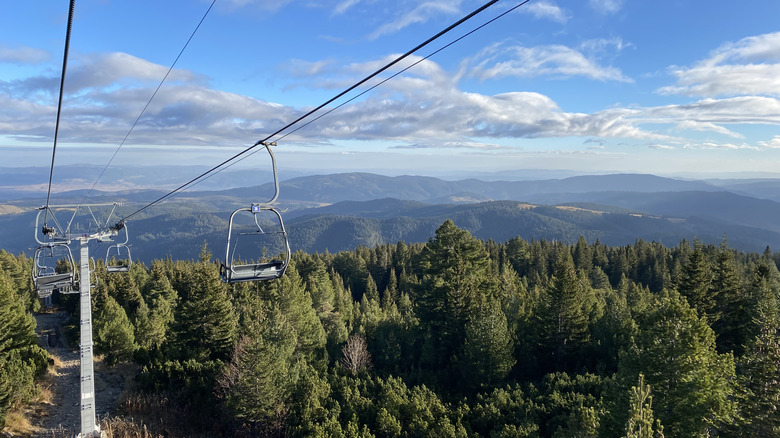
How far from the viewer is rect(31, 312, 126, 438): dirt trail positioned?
24250 millimetres

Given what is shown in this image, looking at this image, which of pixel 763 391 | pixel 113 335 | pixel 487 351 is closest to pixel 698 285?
pixel 487 351

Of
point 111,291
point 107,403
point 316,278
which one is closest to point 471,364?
point 107,403

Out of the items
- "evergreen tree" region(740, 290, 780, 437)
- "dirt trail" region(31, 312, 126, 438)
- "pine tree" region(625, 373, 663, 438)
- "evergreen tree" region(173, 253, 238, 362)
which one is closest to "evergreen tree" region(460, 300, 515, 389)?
"evergreen tree" region(740, 290, 780, 437)

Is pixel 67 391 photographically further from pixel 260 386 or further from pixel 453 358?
pixel 453 358

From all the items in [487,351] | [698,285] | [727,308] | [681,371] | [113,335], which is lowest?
[113,335]

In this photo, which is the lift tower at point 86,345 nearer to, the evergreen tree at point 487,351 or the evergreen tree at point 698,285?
the evergreen tree at point 487,351

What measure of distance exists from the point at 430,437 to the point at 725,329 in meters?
29.6

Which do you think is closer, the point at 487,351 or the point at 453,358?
the point at 487,351

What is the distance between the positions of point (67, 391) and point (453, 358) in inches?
1140

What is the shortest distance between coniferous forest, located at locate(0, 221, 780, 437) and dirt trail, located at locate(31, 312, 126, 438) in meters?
1.98

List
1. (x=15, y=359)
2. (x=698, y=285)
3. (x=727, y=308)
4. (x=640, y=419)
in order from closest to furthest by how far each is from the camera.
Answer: (x=640, y=419) → (x=15, y=359) → (x=698, y=285) → (x=727, y=308)

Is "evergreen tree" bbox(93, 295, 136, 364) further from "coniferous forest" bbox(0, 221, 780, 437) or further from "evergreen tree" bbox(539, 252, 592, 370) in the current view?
"evergreen tree" bbox(539, 252, 592, 370)

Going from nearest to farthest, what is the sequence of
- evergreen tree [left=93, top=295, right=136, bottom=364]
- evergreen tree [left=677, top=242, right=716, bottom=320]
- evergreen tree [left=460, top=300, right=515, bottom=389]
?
evergreen tree [left=460, top=300, right=515, bottom=389] → evergreen tree [left=93, top=295, right=136, bottom=364] → evergreen tree [left=677, top=242, right=716, bottom=320]

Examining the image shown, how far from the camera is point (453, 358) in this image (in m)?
33.0
